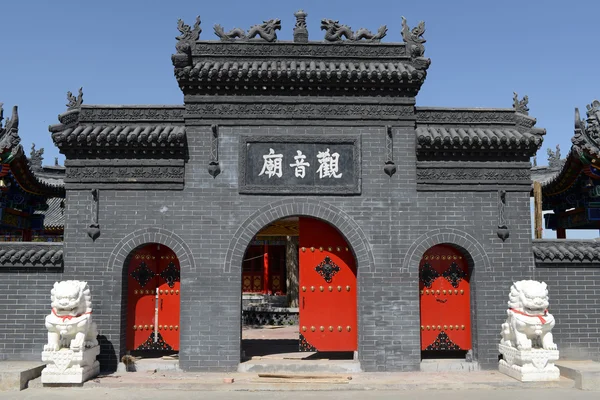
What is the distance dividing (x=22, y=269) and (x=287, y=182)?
478 cm

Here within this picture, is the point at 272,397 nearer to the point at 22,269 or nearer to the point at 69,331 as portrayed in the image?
the point at 69,331

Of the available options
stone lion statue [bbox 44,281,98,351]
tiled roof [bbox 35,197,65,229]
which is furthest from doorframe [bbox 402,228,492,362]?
tiled roof [bbox 35,197,65,229]

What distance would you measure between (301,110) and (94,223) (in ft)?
13.5

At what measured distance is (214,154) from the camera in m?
9.20

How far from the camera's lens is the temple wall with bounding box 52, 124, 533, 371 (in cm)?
892

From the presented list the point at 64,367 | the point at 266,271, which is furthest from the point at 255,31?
the point at 266,271

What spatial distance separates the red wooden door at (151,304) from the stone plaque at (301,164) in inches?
87.2

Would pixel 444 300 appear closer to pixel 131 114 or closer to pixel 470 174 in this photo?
pixel 470 174

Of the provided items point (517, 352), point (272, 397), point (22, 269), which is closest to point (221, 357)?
point (272, 397)

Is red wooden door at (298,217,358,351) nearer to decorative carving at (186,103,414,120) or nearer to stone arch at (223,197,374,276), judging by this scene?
stone arch at (223,197,374,276)

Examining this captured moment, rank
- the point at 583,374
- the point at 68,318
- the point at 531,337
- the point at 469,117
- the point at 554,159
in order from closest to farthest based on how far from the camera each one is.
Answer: the point at 583,374, the point at 68,318, the point at 531,337, the point at 469,117, the point at 554,159

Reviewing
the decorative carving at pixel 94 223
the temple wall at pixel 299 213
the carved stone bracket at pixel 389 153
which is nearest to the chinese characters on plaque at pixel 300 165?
the temple wall at pixel 299 213

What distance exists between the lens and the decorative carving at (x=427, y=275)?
950cm

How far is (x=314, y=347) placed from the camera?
9.30 m
